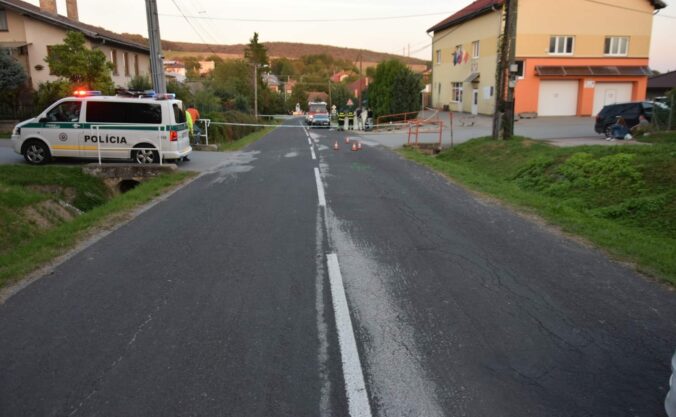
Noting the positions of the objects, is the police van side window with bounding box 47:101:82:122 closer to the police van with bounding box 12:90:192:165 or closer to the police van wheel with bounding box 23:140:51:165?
the police van with bounding box 12:90:192:165

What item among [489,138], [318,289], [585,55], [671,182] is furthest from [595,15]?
[318,289]

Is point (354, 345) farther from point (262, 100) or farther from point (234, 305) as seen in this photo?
point (262, 100)

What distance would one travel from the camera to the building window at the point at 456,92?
49844 millimetres

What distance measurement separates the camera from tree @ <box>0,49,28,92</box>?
2738cm

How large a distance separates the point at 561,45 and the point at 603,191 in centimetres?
3300

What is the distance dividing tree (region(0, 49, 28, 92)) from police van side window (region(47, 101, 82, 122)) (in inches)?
599

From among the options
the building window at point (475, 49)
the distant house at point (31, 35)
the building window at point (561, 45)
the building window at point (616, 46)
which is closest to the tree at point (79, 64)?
the distant house at point (31, 35)

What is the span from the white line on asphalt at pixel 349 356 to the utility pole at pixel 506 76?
15.3 m

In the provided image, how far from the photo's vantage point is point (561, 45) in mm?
40062

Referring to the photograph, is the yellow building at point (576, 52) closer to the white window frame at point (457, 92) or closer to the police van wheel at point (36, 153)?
the white window frame at point (457, 92)

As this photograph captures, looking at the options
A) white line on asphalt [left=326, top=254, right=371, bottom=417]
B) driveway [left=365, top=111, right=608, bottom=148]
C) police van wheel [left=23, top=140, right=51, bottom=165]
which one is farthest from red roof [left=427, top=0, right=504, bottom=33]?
white line on asphalt [left=326, top=254, right=371, bottom=417]

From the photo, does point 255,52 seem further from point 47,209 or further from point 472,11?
point 47,209

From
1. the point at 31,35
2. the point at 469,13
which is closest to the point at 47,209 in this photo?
the point at 31,35

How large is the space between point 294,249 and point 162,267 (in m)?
1.79
